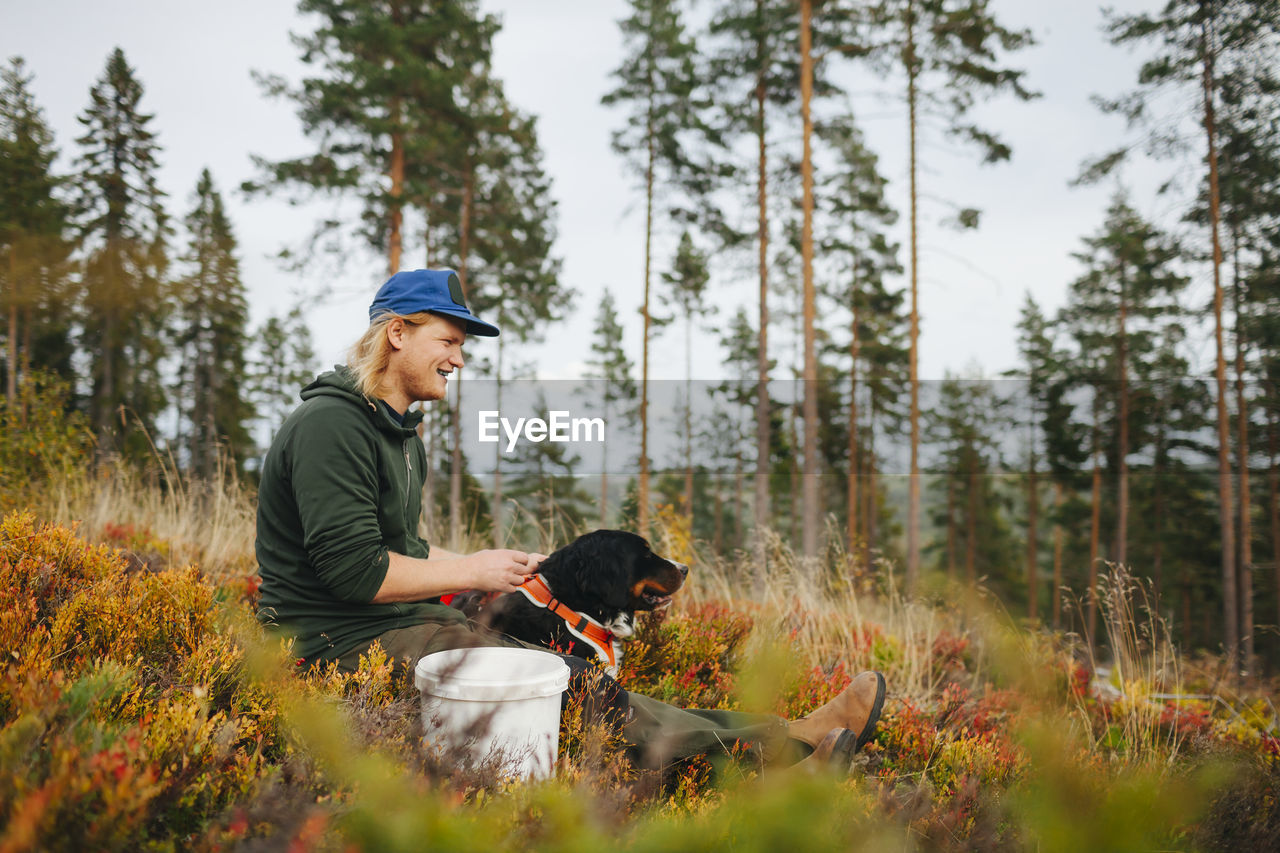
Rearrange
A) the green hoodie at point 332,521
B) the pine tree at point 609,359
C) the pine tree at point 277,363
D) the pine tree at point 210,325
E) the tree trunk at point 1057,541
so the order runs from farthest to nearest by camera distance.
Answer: the pine tree at point 277,363
the pine tree at point 609,359
the tree trunk at point 1057,541
the pine tree at point 210,325
the green hoodie at point 332,521

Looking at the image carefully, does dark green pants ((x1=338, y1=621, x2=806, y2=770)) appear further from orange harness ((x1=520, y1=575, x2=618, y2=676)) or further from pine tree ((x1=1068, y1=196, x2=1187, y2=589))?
pine tree ((x1=1068, y1=196, x2=1187, y2=589))

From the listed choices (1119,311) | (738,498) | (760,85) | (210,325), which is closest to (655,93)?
(760,85)

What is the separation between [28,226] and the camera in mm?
19516

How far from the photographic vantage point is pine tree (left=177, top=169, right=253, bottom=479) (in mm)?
24328

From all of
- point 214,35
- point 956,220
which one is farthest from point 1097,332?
point 214,35

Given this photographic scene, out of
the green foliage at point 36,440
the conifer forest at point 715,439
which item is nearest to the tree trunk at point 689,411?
the conifer forest at point 715,439

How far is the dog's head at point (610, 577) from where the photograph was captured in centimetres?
295

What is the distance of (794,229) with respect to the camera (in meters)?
16.2

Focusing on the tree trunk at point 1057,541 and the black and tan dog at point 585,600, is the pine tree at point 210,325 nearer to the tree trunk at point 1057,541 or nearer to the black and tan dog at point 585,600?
the black and tan dog at point 585,600

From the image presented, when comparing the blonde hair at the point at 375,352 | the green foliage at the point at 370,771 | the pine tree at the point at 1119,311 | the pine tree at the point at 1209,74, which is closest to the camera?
the green foliage at the point at 370,771

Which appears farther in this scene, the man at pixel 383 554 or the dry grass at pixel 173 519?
the dry grass at pixel 173 519

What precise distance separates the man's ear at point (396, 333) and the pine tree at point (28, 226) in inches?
881

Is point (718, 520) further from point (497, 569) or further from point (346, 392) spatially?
point (346, 392)

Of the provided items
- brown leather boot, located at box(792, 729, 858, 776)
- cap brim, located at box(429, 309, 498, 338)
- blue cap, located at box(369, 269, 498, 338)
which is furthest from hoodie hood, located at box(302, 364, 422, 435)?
brown leather boot, located at box(792, 729, 858, 776)
